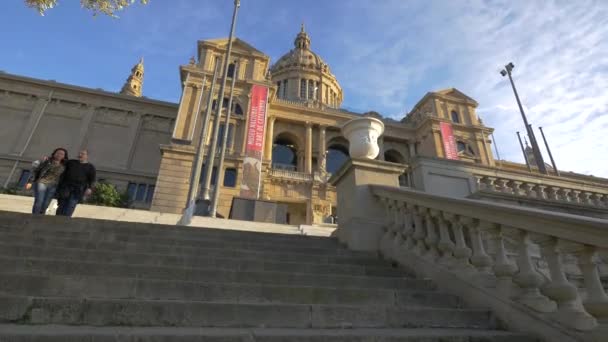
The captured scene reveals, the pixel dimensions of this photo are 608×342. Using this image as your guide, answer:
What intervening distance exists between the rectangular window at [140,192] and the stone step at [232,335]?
95.1 ft

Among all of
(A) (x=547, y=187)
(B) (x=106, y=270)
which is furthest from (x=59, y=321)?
(A) (x=547, y=187)

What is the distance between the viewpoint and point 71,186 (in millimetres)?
6359

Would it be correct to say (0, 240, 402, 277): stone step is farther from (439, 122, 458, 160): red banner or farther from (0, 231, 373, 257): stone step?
(439, 122, 458, 160): red banner

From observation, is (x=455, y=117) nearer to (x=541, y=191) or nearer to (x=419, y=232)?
(x=541, y=191)

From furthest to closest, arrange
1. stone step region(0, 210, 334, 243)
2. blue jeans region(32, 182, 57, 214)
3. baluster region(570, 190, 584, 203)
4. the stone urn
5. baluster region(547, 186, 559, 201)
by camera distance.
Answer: baluster region(570, 190, 584, 203) < baluster region(547, 186, 559, 201) < blue jeans region(32, 182, 57, 214) < the stone urn < stone step region(0, 210, 334, 243)

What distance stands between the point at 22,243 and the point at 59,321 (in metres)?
2.21

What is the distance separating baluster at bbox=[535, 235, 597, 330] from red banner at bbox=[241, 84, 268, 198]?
800 inches

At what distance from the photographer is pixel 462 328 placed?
272 cm

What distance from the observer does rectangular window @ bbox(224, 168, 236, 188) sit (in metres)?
23.4

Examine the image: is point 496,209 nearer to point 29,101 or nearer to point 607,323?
point 607,323

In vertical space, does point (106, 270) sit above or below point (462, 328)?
above

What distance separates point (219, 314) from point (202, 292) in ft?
1.56

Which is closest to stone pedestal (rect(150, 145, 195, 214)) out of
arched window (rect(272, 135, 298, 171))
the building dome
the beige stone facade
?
the beige stone facade

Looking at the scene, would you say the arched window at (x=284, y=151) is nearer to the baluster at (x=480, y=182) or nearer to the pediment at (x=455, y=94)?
the pediment at (x=455, y=94)
